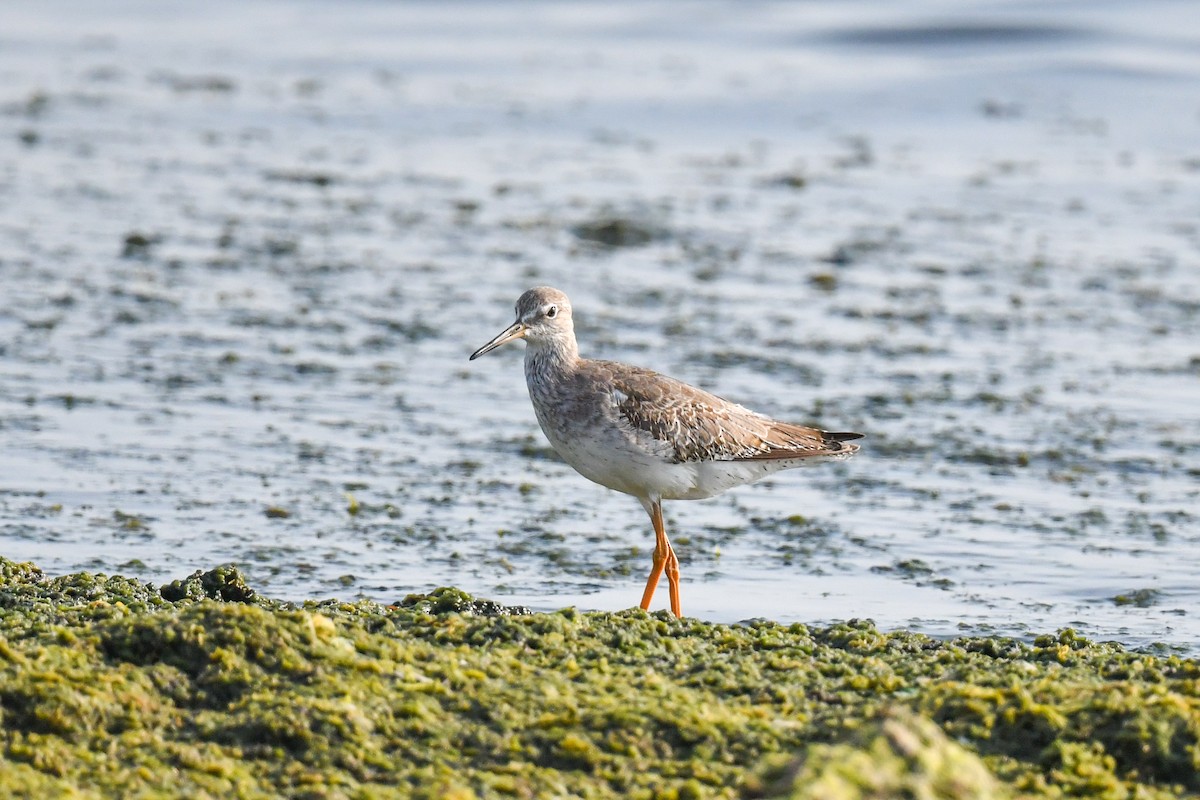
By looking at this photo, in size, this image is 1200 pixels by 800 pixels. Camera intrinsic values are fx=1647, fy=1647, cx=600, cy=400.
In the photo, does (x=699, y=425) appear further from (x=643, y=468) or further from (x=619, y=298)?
(x=619, y=298)

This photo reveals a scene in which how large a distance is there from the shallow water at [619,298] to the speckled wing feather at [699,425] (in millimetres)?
517

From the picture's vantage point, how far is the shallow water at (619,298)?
23.1ft

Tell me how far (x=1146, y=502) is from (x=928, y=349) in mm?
2539

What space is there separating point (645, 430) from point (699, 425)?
269 millimetres

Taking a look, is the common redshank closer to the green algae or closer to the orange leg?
the orange leg

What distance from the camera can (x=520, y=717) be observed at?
13.4 feet

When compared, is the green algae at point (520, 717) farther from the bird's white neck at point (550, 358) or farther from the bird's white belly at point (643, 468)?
the bird's white neck at point (550, 358)

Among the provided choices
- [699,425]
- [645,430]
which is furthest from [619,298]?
[645,430]

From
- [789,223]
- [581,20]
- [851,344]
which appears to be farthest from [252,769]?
[581,20]

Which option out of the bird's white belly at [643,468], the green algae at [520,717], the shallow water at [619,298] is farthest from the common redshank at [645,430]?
the green algae at [520,717]

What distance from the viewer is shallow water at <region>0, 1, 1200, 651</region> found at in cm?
703

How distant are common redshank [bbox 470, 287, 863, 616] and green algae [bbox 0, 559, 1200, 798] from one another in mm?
1666

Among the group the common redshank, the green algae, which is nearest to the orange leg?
the common redshank

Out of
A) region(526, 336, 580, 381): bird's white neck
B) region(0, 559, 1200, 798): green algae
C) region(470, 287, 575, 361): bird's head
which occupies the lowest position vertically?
region(0, 559, 1200, 798): green algae
